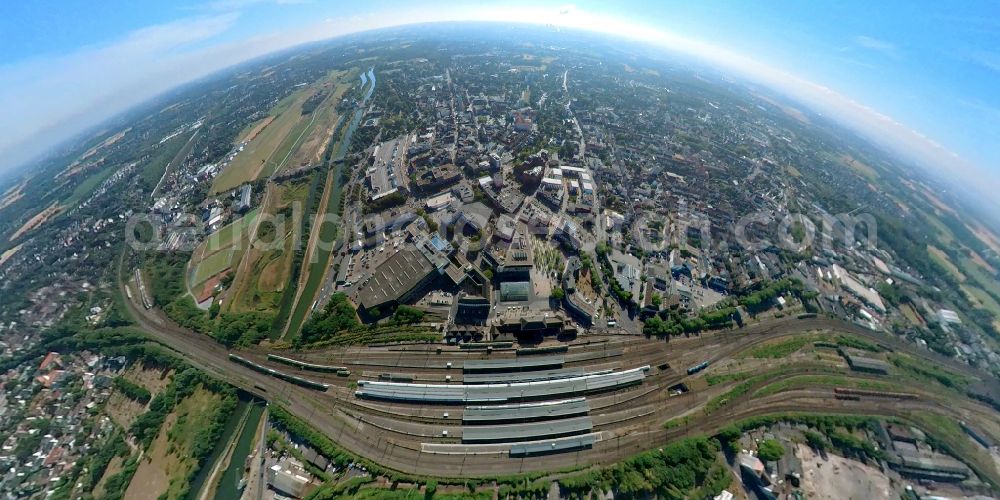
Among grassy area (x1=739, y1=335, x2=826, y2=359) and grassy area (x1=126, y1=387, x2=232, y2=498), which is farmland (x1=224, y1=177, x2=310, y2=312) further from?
grassy area (x1=739, y1=335, x2=826, y2=359)

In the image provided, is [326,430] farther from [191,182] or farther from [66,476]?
[191,182]

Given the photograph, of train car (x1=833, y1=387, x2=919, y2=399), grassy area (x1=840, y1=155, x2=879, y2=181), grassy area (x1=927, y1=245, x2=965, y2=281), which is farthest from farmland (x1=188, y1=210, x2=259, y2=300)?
grassy area (x1=840, y1=155, x2=879, y2=181)

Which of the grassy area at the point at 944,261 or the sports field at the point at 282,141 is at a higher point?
the sports field at the point at 282,141

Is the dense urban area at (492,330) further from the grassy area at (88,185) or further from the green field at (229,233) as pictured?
the grassy area at (88,185)

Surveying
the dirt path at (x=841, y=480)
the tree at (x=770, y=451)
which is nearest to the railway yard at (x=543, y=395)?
the tree at (x=770, y=451)

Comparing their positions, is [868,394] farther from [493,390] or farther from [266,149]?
[266,149]

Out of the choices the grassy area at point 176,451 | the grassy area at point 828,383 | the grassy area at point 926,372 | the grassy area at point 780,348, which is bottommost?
the grassy area at point 176,451

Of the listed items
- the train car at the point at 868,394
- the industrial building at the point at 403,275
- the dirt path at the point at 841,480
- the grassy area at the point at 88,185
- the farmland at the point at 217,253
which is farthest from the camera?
the grassy area at the point at 88,185

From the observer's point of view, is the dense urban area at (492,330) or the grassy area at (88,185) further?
the grassy area at (88,185)

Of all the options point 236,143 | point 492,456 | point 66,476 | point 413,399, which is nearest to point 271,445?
point 413,399
